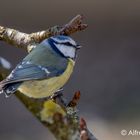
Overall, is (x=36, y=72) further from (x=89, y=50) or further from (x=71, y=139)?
(x=89, y=50)

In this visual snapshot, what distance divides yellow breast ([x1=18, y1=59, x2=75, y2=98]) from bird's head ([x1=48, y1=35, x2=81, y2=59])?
45 millimetres

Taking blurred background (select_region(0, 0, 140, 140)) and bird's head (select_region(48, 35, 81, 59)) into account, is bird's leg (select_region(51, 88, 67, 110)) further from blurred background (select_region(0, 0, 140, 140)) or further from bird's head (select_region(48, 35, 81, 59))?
blurred background (select_region(0, 0, 140, 140))

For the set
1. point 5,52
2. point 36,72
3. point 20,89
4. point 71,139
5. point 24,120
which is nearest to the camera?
point 71,139

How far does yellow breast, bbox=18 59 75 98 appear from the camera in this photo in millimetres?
1290

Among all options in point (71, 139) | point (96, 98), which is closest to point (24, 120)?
point (96, 98)

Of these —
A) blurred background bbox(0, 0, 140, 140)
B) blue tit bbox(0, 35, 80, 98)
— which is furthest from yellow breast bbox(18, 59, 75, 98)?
blurred background bbox(0, 0, 140, 140)

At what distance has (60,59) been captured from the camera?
150 centimetres

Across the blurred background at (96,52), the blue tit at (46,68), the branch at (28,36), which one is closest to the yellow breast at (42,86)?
the blue tit at (46,68)

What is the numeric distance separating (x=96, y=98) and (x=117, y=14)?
0.71 meters

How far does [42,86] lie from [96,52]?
9.61 feet

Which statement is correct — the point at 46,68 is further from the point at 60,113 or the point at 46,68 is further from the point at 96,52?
the point at 96,52

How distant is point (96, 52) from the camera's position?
428cm

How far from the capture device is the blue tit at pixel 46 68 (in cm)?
132

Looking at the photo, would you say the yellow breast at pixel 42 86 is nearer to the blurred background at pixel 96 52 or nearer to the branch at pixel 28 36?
the branch at pixel 28 36
